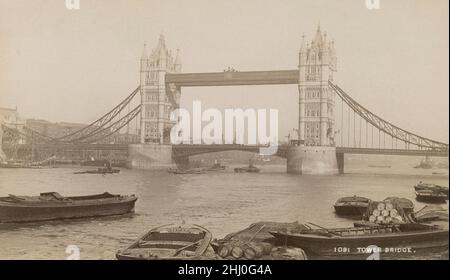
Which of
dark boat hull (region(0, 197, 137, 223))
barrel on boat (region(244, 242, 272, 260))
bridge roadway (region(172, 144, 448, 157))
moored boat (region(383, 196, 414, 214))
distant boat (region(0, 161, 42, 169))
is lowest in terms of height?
barrel on boat (region(244, 242, 272, 260))

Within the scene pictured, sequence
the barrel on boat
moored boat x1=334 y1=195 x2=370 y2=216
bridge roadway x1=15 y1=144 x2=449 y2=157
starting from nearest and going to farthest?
the barrel on boat → moored boat x1=334 y1=195 x2=370 y2=216 → bridge roadway x1=15 y1=144 x2=449 y2=157

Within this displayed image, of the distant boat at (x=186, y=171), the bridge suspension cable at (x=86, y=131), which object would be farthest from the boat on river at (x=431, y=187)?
the bridge suspension cable at (x=86, y=131)

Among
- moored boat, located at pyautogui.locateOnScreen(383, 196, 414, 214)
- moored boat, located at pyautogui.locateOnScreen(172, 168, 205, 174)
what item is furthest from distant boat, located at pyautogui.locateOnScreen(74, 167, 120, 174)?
moored boat, located at pyautogui.locateOnScreen(383, 196, 414, 214)

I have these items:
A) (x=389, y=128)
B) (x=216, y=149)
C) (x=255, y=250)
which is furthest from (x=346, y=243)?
(x=216, y=149)

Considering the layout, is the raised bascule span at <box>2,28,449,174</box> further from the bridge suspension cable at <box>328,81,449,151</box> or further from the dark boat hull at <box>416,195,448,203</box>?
the dark boat hull at <box>416,195,448,203</box>

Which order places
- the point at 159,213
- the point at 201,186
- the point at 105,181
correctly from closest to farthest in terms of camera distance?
the point at 159,213 → the point at 105,181 → the point at 201,186

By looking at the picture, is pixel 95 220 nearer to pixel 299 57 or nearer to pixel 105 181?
pixel 105 181
